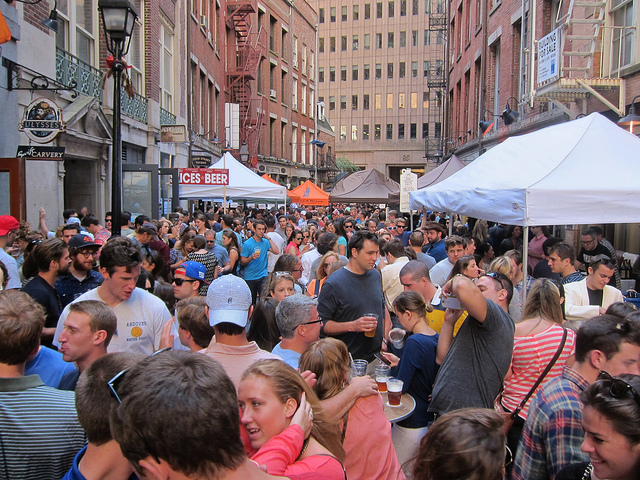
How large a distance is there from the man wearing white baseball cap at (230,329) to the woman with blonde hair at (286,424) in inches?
27.6

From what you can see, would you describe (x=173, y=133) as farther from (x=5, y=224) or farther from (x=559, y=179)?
(x=559, y=179)

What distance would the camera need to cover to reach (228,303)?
329 cm

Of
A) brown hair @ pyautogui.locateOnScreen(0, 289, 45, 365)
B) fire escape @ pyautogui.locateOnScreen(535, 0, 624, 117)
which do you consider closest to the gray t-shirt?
brown hair @ pyautogui.locateOnScreen(0, 289, 45, 365)

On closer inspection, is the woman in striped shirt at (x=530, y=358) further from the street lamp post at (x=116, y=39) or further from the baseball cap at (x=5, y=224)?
the baseball cap at (x=5, y=224)

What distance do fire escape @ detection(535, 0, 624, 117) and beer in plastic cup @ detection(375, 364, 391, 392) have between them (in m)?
8.21

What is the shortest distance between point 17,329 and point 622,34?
11851mm

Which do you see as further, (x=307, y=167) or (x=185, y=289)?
(x=307, y=167)

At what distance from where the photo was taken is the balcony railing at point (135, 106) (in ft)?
47.6

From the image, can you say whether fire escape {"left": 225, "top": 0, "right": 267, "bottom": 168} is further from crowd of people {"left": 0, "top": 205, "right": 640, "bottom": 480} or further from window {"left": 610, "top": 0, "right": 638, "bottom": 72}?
crowd of people {"left": 0, "top": 205, "right": 640, "bottom": 480}

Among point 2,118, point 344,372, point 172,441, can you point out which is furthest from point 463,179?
point 2,118

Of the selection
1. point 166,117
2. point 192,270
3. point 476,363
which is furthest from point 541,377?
point 166,117

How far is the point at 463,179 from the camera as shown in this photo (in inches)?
313

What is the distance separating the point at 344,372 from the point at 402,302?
4.71ft

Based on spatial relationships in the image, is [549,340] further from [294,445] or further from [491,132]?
[491,132]
